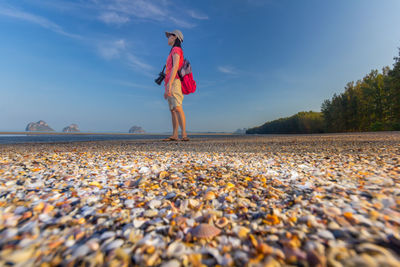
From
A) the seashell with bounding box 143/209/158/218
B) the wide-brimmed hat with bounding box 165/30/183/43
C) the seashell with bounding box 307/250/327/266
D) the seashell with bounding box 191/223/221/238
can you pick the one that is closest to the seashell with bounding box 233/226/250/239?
the seashell with bounding box 191/223/221/238

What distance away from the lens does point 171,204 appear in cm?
141

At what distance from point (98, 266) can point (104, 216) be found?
0.45 m

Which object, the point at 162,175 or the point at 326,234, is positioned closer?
the point at 326,234

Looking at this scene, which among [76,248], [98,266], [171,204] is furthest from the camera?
[171,204]

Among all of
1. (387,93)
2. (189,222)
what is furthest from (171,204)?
(387,93)

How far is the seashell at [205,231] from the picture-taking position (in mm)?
1014

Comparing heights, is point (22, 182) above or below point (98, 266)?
above

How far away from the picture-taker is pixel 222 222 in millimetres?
1139

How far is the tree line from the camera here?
75.1 feet

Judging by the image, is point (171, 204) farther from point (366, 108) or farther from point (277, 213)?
point (366, 108)

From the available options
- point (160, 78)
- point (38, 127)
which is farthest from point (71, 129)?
point (160, 78)

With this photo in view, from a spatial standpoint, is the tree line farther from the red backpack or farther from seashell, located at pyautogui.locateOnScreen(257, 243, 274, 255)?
seashell, located at pyautogui.locateOnScreen(257, 243, 274, 255)

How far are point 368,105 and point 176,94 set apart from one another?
37.1 metres

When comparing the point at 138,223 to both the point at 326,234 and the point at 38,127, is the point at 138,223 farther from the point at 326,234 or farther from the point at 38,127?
the point at 38,127
